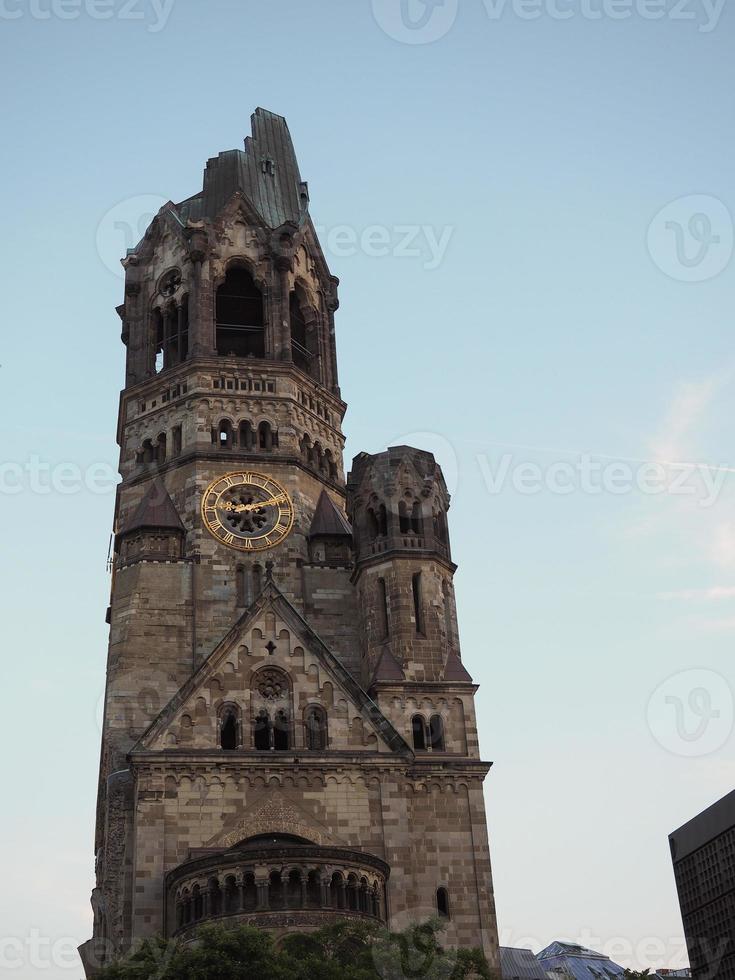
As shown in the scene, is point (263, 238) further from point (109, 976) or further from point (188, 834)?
point (109, 976)

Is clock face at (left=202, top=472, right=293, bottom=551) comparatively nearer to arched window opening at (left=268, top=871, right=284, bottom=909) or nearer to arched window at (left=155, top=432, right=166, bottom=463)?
arched window at (left=155, top=432, right=166, bottom=463)

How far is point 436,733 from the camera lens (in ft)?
185

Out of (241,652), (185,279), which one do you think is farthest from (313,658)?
(185,279)

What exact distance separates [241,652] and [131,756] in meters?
6.49

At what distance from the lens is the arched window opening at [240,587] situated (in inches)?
2438

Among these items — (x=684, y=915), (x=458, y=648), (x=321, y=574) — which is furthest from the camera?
(x=684, y=915)

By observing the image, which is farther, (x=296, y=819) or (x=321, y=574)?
(x=321, y=574)

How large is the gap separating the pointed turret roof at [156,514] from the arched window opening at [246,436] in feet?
14.8

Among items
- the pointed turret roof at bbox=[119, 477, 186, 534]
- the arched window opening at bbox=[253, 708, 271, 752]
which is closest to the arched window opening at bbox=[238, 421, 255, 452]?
the pointed turret roof at bbox=[119, 477, 186, 534]

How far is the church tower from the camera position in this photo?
167 feet

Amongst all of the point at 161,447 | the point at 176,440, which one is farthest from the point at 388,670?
the point at 161,447

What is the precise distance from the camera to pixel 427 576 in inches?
2347

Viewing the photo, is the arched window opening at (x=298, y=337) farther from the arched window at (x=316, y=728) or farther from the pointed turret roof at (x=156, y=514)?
the arched window at (x=316, y=728)

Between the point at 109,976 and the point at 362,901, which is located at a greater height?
the point at 362,901
